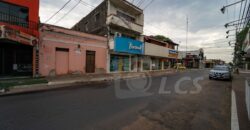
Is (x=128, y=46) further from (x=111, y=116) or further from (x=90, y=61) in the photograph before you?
(x=111, y=116)

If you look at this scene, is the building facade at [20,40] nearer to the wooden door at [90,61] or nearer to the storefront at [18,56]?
the storefront at [18,56]

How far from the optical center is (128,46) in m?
21.2

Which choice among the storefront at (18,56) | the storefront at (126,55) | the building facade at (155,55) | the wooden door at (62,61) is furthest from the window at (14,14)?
the building facade at (155,55)

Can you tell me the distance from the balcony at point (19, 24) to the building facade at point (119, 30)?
8.79 m

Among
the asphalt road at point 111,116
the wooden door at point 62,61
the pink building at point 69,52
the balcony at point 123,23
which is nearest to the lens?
the asphalt road at point 111,116

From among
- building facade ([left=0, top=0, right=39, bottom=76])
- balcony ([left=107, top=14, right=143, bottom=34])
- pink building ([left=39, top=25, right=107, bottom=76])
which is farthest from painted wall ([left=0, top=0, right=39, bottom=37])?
balcony ([left=107, top=14, right=143, bottom=34])

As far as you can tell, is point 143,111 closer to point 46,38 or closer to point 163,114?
point 163,114

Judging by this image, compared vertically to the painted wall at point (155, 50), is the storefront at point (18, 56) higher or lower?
lower

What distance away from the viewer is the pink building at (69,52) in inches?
536

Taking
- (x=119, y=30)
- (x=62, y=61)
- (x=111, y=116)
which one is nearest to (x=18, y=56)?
(x=62, y=61)

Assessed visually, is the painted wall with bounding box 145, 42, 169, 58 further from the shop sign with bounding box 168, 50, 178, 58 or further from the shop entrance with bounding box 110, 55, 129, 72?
the shop entrance with bounding box 110, 55, 129, 72

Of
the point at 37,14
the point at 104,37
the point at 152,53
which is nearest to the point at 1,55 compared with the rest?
the point at 37,14

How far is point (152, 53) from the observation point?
27.5m

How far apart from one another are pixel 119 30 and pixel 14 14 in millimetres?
12894
